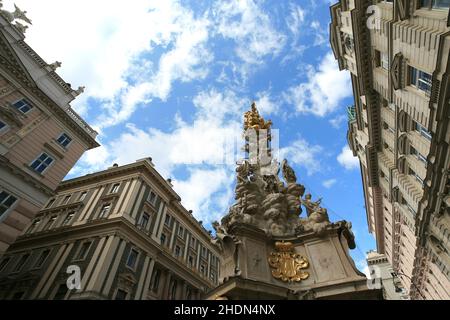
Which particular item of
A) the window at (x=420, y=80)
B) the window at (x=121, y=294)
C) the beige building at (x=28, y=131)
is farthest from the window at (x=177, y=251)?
the window at (x=420, y=80)

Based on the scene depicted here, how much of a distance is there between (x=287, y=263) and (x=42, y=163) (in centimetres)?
2328

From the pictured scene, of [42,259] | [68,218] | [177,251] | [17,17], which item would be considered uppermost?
[17,17]

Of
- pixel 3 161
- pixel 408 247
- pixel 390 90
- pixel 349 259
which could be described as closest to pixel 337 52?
pixel 390 90

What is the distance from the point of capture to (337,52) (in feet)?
99.0

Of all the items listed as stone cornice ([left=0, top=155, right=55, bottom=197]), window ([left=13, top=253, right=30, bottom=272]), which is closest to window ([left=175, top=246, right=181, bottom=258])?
window ([left=13, top=253, right=30, bottom=272])

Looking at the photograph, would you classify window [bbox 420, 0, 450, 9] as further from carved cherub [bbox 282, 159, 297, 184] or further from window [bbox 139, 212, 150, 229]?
window [bbox 139, 212, 150, 229]

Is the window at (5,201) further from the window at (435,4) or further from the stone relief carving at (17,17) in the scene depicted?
the window at (435,4)

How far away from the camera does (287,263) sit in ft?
22.5

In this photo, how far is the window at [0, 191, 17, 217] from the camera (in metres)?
18.2

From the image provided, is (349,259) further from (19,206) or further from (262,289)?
(19,206)

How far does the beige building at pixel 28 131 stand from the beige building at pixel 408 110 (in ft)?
88.6

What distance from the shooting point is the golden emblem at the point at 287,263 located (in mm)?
6555

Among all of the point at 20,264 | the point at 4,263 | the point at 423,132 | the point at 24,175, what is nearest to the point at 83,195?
the point at 20,264

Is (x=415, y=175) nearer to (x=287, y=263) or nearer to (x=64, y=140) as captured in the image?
(x=287, y=263)
